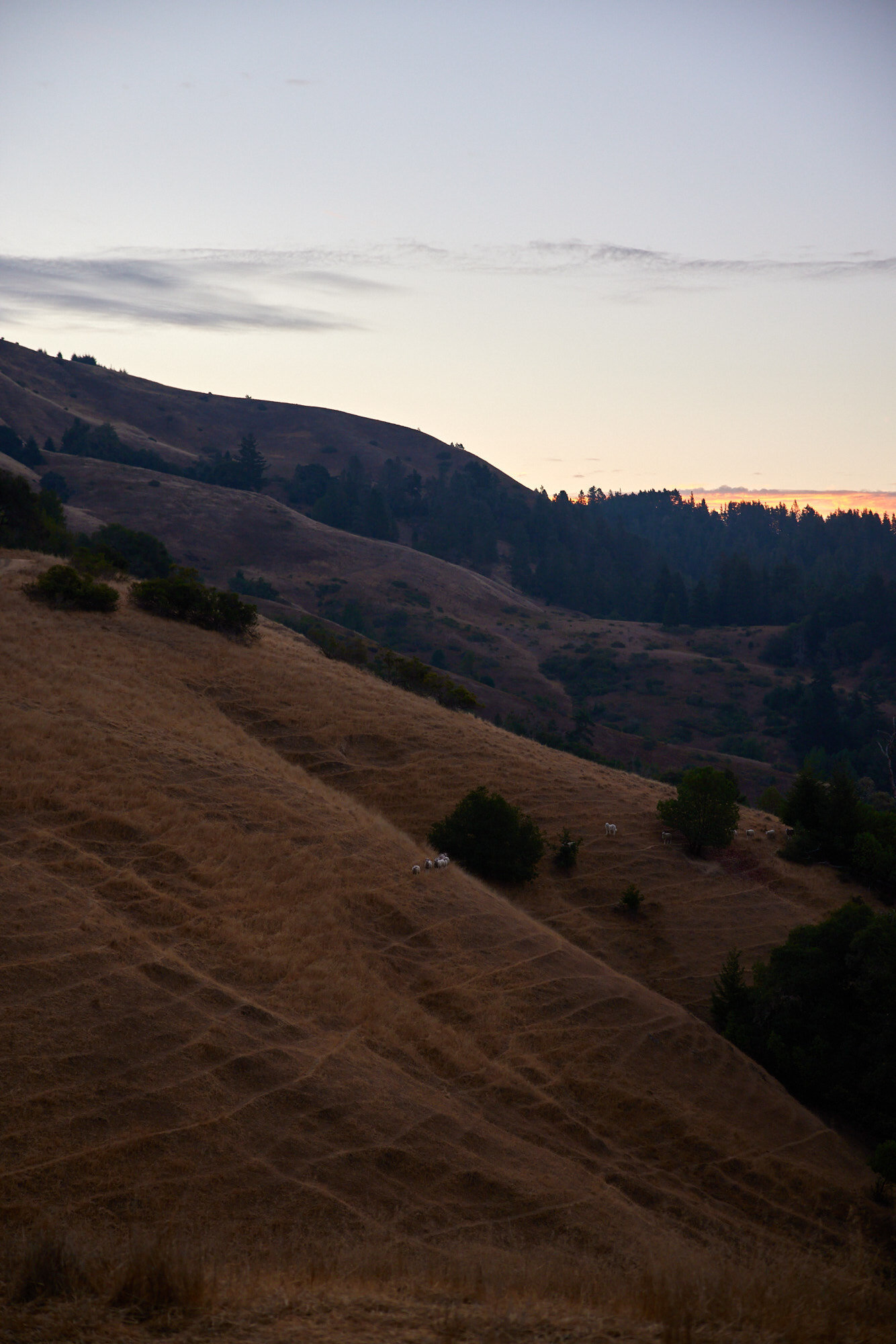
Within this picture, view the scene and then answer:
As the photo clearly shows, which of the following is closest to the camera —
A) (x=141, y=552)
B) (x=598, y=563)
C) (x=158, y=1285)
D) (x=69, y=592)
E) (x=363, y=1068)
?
(x=158, y=1285)

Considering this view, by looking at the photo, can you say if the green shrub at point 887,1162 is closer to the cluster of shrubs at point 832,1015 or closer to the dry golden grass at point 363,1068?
the dry golden grass at point 363,1068

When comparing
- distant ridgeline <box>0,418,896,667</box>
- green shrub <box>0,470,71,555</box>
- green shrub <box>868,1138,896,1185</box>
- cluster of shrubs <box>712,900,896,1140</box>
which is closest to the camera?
green shrub <box>868,1138,896,1185</box>

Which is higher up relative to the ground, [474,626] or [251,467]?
[251,467]

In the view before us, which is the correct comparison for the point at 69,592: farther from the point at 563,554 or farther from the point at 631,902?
the point at 563,554

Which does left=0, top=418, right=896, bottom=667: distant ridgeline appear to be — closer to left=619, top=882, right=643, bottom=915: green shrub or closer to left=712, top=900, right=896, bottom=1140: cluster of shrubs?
left=619, top=882, right=643, bottom=915: green shrub

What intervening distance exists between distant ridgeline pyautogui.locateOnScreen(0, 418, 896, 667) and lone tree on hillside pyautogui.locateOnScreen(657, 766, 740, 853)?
3377 inches

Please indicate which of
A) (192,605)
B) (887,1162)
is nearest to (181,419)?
(192,605)

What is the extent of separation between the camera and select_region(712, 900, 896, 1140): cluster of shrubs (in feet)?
50.2

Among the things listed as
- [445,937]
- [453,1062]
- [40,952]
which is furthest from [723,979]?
[40,952]

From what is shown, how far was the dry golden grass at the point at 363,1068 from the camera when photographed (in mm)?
7859

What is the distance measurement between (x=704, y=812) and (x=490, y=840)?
260 inches

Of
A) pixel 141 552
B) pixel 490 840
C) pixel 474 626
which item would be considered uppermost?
pixel 141 552

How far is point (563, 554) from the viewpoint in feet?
472

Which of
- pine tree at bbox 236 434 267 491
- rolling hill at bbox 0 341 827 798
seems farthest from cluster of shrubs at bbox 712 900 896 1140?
pine tree at bbox 236 434 267 491
